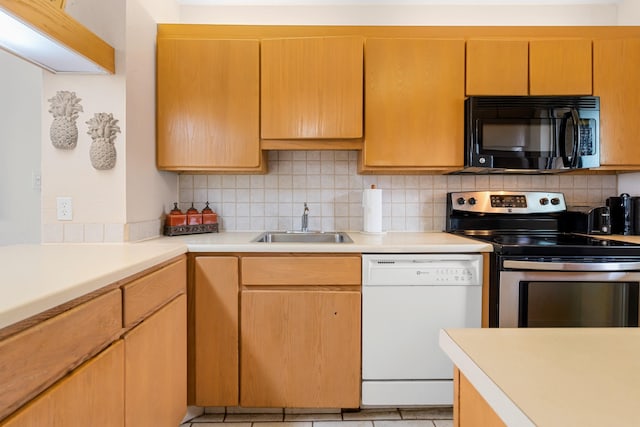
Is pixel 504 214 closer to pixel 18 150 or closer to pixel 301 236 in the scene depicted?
pixel 301 236

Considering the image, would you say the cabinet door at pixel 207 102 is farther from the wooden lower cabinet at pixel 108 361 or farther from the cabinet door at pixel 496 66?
the cabinet door at pixel 496 66

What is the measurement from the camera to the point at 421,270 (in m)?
1.87

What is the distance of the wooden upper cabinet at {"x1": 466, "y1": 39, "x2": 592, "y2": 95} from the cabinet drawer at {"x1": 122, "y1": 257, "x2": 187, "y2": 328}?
1.77m

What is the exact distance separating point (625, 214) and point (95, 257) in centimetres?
276

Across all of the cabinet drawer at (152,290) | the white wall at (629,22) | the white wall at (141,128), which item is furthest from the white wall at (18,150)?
the white wall at (629,22)

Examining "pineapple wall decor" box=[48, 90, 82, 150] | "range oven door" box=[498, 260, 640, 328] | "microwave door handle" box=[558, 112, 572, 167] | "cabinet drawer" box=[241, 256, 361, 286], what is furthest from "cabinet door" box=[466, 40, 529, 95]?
"pineapple wall decor" box=[48, 90, 82, 150]

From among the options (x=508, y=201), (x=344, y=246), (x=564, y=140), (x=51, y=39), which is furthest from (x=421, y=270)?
(x=51, y=39)

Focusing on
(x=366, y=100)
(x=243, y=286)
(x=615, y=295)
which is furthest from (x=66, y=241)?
(x=615, y=295)

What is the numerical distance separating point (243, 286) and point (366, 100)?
3.87 ft

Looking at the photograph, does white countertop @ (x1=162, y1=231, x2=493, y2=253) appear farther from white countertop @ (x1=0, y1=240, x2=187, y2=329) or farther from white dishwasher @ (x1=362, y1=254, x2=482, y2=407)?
white countertop @ (x1=0, y1=240, x2=187, y2=329)

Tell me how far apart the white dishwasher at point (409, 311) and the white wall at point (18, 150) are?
1.95m

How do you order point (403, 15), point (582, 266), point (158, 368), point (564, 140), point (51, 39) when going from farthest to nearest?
point (403, 15)
point (564, 140)
point (582, 266)
point (158, 368)
point (51, 39)

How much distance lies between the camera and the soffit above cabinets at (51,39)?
4.06 ft

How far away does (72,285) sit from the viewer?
36.5 inches
